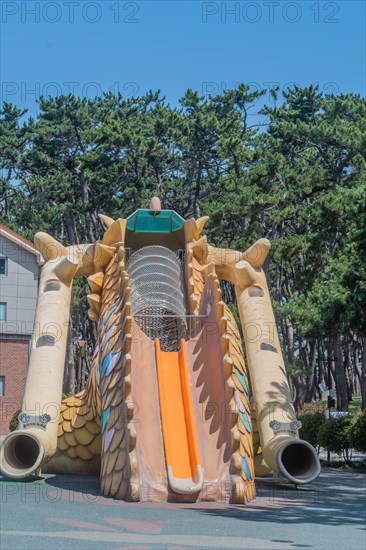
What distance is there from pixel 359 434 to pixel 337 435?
91.0 inches

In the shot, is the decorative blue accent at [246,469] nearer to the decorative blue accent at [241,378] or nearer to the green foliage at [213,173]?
the decorative blue accent at [241,378]

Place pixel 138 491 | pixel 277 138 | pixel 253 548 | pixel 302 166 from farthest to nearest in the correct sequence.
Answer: pixel 277 138 < pixel 302 166 < pixel 138 491 < pixel 253 548

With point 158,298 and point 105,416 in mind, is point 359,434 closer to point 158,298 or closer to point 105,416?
→ point 158,298

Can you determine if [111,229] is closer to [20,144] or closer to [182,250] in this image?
[182,250]

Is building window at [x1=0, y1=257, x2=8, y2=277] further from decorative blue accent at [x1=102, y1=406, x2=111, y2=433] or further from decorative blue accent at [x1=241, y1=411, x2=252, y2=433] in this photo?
decorative blue accent at [x1=241, y1=411, x2=252, y2=433]

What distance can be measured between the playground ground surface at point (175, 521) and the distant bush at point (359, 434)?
5.11 m

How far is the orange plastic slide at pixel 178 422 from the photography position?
14328 mm

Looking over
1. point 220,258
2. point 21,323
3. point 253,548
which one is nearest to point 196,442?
point 253,548

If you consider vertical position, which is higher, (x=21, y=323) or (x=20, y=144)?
(x=20, y=144)

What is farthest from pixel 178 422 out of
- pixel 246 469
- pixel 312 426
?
pixel 312 426

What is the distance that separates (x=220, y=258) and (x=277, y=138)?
33.5 metres

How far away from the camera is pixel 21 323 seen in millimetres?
40344

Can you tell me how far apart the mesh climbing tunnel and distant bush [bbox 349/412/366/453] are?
5912 millimetres

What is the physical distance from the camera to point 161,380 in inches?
637
